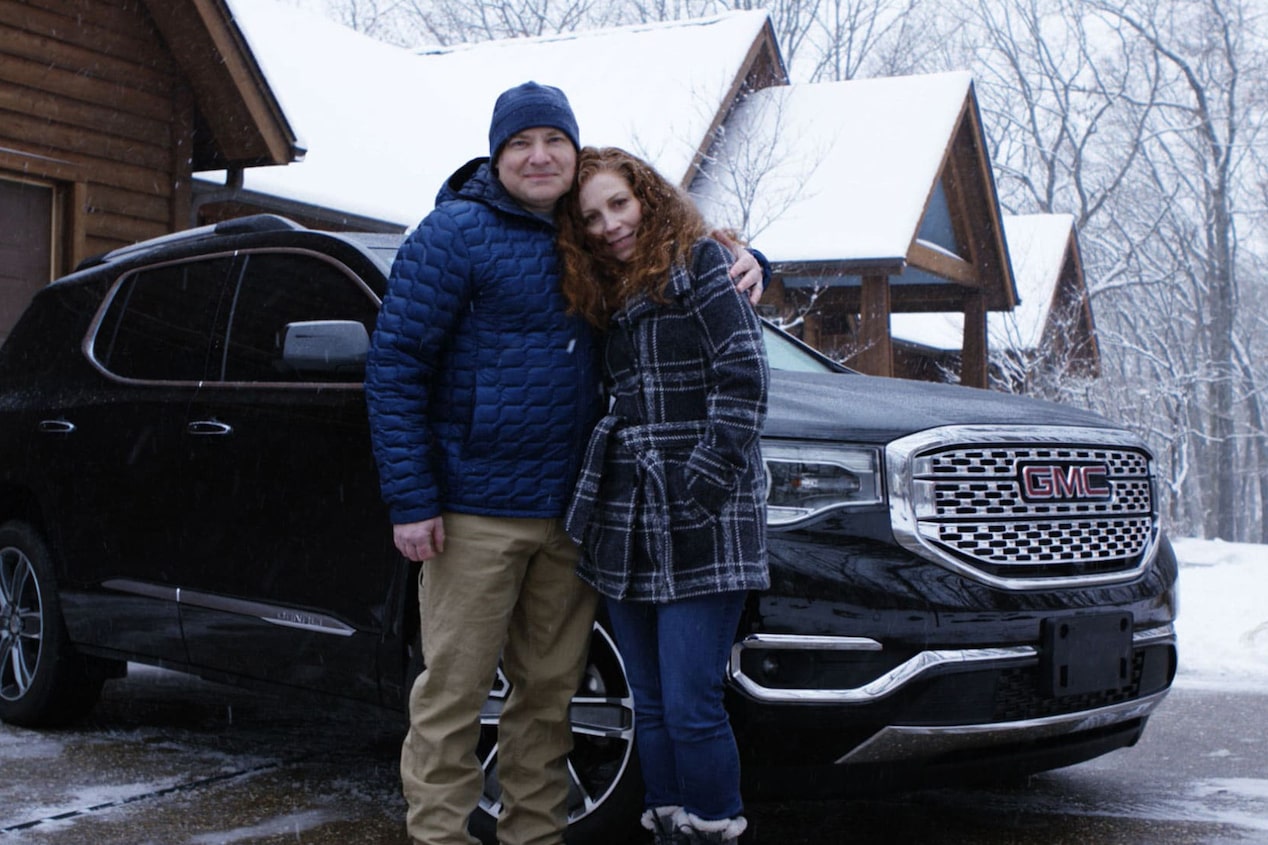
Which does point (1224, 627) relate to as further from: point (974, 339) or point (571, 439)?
point (974, 339)

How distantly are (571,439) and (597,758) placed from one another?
0.90 metres

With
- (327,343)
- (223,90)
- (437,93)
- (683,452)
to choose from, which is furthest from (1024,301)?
(683,452)

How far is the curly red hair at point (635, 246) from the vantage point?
3.41 metres

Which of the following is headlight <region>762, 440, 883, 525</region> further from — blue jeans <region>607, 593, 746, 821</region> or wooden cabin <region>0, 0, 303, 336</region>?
wooden cabin <region>0, 0, 303, 336</region>

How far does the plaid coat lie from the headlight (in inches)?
6.9

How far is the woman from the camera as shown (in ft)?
10.9

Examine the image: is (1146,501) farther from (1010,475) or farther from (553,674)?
(553,674)

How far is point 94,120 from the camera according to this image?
1020 centimetres

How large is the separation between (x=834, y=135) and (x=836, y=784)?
15.3m

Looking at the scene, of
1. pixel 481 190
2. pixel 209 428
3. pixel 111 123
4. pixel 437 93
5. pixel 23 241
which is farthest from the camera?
pixel 437 93

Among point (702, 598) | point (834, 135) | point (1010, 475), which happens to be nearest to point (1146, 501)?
point (1010, 475)

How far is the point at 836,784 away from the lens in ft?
11.8

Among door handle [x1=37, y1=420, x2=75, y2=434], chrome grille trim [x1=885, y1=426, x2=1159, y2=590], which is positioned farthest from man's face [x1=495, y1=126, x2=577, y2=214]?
door handle [x1=37, y1=420, x2=75, y2=434]

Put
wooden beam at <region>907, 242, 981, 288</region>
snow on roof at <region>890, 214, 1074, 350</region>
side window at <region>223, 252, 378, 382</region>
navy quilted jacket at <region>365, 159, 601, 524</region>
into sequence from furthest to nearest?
snow on roof at <region>890, 214, 1074, 350</region> < wooden beam at <region>907, 242, 981, 288</region> < side window at <region>223, 252, 378, 382</region> < navy quilted jacket at <region>365, 159, 601, 524</region>
